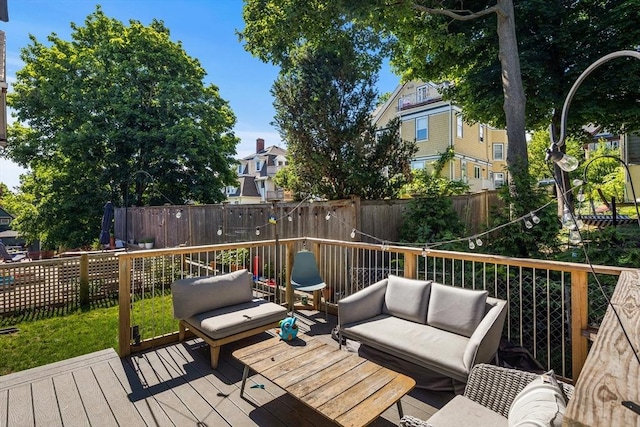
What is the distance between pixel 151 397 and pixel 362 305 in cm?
208

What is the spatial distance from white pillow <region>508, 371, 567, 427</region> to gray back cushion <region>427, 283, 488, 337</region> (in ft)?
4.11

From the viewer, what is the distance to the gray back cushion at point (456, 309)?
2.91m

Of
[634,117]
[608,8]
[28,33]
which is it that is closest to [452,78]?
[608,8]

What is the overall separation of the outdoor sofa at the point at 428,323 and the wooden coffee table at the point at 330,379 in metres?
0.49

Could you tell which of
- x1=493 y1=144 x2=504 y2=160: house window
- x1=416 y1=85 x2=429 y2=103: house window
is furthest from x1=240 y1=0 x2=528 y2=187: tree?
x1=493 y1=144 x2=504 y2=160: house window

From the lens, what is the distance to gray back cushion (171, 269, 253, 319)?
348 centimetres

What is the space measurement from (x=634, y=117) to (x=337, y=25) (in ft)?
24.6

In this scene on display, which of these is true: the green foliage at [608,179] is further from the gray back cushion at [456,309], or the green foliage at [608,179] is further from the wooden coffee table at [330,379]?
the wooden coffee table at [330,379]

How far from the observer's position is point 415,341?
2.91m

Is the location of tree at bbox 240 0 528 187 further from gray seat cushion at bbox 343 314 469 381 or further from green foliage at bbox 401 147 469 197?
gray seat cushion at bbox 343 314 469 381

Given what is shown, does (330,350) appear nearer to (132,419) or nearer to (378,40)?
(132,419)

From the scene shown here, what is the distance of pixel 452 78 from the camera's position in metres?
9.77

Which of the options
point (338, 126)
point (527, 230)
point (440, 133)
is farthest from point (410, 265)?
point (440, 133)

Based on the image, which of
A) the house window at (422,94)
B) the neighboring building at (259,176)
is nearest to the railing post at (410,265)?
the house window at (422,94)
